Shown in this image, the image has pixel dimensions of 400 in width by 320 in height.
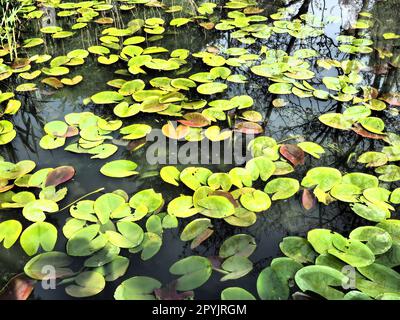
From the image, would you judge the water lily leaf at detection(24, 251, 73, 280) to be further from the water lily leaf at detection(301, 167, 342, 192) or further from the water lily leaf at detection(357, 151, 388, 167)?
the water lily leaf at detection(357, 151, 388, 167)

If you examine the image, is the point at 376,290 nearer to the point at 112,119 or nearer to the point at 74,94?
the point at 112,119

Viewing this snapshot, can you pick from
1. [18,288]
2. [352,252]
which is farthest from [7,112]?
[352,252]

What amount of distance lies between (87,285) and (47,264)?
177mm

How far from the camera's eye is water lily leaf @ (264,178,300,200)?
1.55m

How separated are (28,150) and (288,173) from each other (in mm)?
1187

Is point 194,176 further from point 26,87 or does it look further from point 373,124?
point 26,87

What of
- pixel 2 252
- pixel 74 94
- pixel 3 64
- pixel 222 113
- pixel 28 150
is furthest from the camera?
pixel 3 64

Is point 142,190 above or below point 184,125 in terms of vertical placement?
below

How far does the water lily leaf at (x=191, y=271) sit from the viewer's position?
1.26 m

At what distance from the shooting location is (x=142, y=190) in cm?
161

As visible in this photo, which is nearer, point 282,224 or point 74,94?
point 282,224

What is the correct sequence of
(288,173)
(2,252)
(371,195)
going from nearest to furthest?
(2,252)
(371,195)
(288,173)

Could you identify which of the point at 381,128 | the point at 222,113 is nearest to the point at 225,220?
the point at 222,113

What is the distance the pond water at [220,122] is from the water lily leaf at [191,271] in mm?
24
